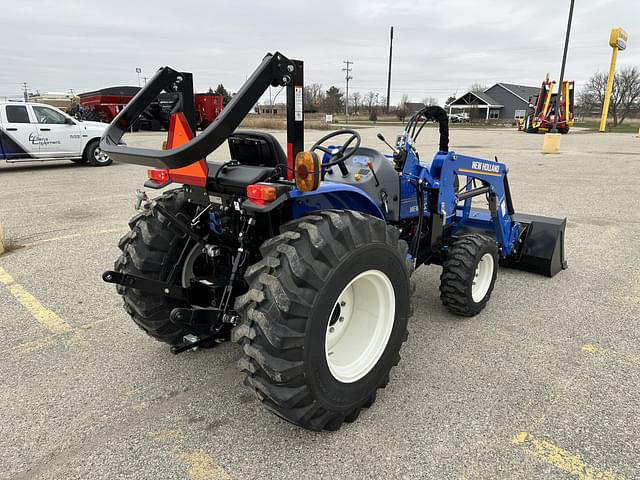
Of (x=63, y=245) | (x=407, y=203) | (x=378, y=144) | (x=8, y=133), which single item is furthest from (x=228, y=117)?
(x=378, y=144)

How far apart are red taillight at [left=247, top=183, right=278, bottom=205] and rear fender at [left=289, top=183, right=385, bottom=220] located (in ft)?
0.72

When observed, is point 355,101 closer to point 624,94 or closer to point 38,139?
point 624,94

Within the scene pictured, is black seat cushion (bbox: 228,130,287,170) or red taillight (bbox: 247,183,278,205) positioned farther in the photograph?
black seat cushion (bbox: 228,130,287,170)

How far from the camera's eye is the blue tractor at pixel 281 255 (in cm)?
205

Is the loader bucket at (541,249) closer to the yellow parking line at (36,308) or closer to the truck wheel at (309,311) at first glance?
the truck wheel at (309,311)

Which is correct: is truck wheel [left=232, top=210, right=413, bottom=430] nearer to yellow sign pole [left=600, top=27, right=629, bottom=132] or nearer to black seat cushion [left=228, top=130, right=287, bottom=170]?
black seat cushion [left=228, top=130, right=287, bottom=170]

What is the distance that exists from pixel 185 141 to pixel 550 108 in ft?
108

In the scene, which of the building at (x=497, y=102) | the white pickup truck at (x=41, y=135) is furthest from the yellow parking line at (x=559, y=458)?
the building at (x=497, y=102)

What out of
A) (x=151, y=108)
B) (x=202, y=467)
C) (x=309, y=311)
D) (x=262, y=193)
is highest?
(x=151, y=108)

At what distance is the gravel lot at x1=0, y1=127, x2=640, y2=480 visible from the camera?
7.25ft

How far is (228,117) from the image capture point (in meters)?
1.99

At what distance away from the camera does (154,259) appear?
2787 mm

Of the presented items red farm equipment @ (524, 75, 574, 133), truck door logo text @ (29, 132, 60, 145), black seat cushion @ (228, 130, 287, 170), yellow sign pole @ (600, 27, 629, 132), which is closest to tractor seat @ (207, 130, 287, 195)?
black seat cushion @ (228, 130, 287, 170)

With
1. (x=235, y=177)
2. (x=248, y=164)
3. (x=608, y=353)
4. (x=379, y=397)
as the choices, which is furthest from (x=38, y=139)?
(x=608, y=353)
